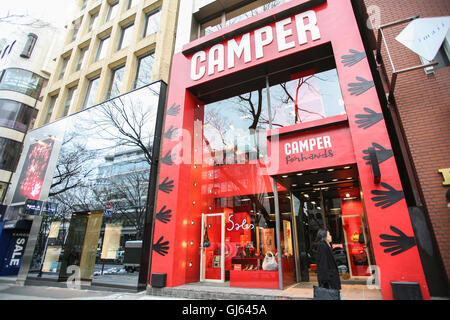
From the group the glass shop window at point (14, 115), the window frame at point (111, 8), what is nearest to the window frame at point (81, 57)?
the window frame at point (111, 8)

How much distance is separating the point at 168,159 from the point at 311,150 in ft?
16.9

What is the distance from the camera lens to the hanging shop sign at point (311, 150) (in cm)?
689

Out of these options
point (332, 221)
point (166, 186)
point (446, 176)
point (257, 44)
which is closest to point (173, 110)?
point (166, 186)

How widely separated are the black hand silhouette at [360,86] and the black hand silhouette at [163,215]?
6.95 m

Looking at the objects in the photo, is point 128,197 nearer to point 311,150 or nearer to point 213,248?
point 213,248

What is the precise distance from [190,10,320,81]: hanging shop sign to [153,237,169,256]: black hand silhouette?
6.47 meters

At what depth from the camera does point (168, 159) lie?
30.3 feet

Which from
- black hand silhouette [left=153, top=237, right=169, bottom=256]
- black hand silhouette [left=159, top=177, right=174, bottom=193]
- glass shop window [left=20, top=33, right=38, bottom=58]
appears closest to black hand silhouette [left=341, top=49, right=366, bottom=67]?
black hand silhouette [left=159, top=177, right=174, bottom=193]

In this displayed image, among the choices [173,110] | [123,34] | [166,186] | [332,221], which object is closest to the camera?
[166,186]

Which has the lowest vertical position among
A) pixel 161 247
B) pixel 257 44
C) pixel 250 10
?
pixel 161 247

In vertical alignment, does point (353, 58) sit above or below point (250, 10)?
below

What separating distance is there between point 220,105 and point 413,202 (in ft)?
25.4

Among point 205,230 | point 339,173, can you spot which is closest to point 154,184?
point 205,230

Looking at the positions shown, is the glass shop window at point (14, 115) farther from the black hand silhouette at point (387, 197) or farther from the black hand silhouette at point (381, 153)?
the black hand silhouette at point (387, 197)
